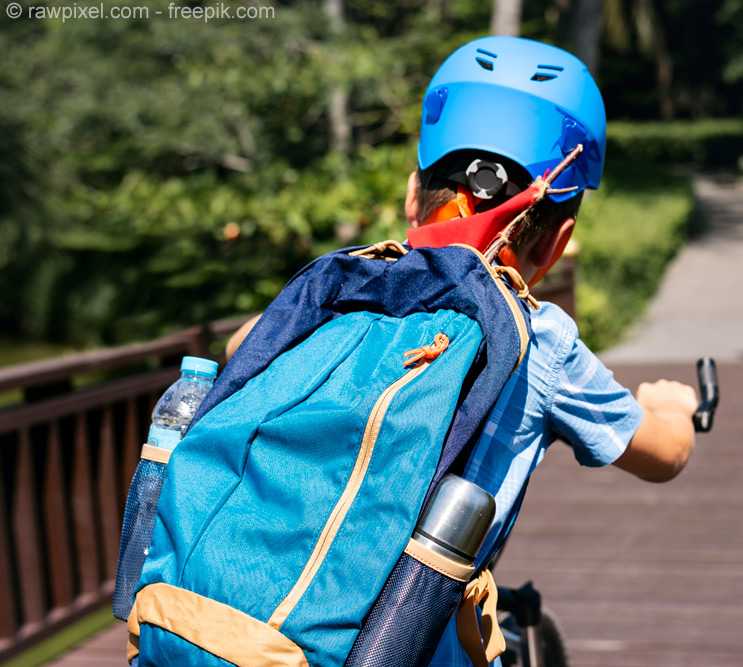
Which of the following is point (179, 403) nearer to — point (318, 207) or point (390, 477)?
point (390, 477)

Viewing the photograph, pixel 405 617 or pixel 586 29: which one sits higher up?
pixel 586 29

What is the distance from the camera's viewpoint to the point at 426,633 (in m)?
1.17

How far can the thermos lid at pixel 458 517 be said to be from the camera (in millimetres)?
1177

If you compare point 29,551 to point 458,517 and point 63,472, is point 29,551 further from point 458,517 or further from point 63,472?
point 458,517

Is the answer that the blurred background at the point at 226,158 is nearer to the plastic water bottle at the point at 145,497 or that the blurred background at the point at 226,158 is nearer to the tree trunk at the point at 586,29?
the tree trunk at the point at 586,29

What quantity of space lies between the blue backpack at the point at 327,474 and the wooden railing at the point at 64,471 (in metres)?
2.32

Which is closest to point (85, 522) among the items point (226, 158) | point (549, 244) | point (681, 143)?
point (549, 244)

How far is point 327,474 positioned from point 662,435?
2.11 feet

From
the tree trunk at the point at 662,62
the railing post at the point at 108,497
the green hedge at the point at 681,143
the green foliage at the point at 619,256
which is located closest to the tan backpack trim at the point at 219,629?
the railing post at the point at 108,497

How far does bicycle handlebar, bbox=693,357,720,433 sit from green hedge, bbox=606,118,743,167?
98.9 feet

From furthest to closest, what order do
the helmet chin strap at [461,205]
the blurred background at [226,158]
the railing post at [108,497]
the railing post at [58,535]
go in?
the blurred background at [226,158] → the railing post at [108,497] → the railing post at [58,535] → the helmet chin strap at [461,205]

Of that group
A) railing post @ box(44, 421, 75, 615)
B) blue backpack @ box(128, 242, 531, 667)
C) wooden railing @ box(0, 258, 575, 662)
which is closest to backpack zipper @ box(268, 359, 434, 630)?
blue backpack @ box(128, 242, 531, 667)

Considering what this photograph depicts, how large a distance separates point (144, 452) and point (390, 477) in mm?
433

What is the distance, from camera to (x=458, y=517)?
1181 mm
